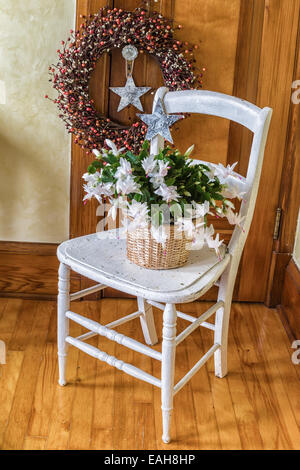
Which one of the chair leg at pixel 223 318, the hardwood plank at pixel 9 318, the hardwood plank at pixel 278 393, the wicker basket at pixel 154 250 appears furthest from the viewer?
the hardwood plank at pixel 9 318

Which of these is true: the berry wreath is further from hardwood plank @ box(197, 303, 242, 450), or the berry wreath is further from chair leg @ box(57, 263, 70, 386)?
hardwood plank @ box(197, 303, 242, 450)

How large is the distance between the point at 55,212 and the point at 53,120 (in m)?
0.40

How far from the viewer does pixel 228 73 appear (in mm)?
2428

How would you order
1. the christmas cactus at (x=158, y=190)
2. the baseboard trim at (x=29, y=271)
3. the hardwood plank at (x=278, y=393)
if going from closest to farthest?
the christmas cactus at (x=158, y=190), the hardwood plank at (x=278, y=393), the baseboard trim at (x=29, y=271)

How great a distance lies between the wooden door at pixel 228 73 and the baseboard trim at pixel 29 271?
0.20 meters

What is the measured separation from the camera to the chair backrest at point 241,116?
6.13ft

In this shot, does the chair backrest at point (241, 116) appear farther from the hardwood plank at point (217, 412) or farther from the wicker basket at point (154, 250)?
the hardwood plank at point (217, 412)

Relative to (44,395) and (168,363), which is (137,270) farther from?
(44,395)

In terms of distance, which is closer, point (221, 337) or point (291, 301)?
point (221, 337)

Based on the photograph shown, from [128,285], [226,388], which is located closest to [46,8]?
[128,285]

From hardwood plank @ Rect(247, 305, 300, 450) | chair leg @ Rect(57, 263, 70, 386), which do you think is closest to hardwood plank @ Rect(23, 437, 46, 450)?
chair leg @ Rect(57, 263, 70, 386)

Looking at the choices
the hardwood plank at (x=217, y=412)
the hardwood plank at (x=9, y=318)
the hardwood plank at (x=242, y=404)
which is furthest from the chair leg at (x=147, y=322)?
the hardwood plank at (x=9, y=318)

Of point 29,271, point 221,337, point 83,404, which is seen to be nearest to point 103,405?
point 83,404

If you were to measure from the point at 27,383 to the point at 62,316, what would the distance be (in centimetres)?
28
